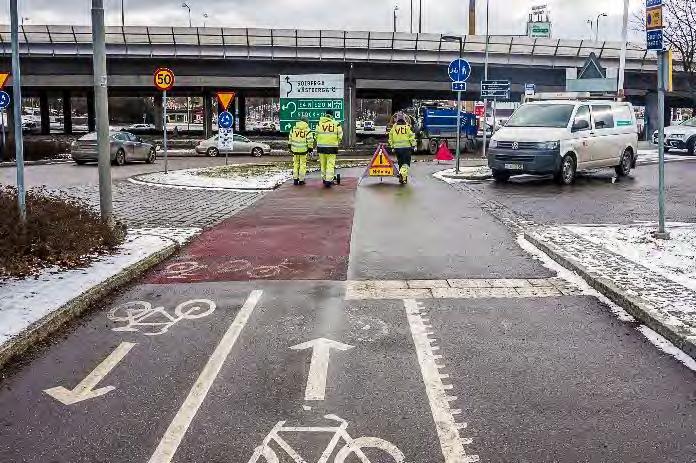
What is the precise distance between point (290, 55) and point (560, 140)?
31.3 metres

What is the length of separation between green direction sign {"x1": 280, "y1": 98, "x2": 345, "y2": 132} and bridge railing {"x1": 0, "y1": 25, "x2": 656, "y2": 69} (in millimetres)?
18047

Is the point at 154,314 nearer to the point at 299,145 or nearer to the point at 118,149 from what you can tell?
the point at 299,145

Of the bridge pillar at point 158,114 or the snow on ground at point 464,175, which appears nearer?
the snow on ground at point 464,175

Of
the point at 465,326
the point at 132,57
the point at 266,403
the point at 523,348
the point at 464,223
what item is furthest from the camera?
the point at 132,57

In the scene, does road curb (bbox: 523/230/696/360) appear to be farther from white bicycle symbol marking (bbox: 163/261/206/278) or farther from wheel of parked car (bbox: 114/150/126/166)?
wheel of parked car (bbox: 114/150/126/166)

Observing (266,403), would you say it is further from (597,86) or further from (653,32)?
(597,86)

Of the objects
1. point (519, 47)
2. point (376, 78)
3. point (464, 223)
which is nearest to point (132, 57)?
point (376, 78)

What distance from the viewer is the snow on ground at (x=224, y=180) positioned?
772 inches

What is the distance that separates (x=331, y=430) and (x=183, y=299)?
3.61 m

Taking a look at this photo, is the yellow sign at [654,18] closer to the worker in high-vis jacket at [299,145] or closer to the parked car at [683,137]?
the worker in high-vis jacket at [299,145]

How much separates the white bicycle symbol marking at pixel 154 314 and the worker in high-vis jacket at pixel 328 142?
1113cm

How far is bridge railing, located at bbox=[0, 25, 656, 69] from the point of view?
148 ft

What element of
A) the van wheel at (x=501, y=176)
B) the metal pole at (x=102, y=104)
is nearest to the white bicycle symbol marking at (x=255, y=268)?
the metal pole at (x=102, y=104)

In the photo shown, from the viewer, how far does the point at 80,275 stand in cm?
803
